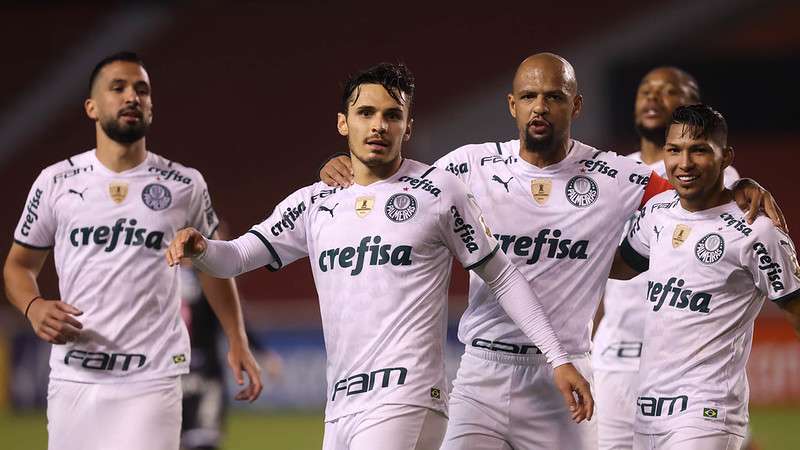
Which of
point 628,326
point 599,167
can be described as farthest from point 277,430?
point 599,167

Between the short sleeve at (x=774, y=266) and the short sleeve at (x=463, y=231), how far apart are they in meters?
1.17

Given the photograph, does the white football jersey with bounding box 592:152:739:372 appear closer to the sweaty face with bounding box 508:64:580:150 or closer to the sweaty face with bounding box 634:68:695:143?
the sweaty face with bounding box 634:68:695:143

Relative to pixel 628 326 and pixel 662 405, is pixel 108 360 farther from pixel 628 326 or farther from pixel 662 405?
pixel 628 326

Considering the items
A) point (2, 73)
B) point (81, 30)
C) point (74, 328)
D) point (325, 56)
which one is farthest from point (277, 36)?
point (74, 328)

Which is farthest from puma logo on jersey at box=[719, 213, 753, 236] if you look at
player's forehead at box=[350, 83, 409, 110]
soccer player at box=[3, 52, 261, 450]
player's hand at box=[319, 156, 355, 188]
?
soccer player at box=[3, 52, 261, 450]

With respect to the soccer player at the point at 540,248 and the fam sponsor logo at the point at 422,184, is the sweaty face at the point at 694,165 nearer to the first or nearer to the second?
the soccer player at the point at 540,248

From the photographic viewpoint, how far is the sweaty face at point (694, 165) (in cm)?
575

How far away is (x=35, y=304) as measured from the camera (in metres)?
6.43

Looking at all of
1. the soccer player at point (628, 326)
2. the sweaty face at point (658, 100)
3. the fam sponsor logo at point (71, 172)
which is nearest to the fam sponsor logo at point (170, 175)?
the fam sponsor logo at point (71, 172)

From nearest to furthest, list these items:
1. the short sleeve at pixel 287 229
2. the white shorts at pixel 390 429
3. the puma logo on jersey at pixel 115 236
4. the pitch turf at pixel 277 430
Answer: the white shorts at pixel 390 429 < the short sleeve at pixel 287 229 < the puma logo on jersey at pixel 115 236 < the pitch turf at pixel 277 430

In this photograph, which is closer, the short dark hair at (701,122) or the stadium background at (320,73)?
the short dark hair at (701,122)

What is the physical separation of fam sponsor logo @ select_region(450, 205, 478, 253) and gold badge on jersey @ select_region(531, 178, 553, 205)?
2.33 feet

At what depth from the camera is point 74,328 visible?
20.8 feet

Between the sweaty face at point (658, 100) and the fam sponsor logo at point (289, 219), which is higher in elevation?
the sweaty face at point (658, 100)
